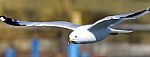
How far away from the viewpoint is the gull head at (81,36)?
1.12ft

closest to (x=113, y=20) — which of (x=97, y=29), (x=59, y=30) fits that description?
(x=97, y=29)

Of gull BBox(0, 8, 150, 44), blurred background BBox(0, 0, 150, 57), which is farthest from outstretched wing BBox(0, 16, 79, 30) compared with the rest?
blurred background BBox(0, 0, 150, 57)

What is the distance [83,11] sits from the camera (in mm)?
2502

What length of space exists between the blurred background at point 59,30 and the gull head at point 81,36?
194 centimetres

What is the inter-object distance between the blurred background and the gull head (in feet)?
→ 6.35

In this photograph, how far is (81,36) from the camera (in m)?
0.35

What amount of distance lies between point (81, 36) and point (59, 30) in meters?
2.08

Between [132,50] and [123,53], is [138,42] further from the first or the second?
[123,53]

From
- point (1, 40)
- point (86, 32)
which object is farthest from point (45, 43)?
point (86, 32)

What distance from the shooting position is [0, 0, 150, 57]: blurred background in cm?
240

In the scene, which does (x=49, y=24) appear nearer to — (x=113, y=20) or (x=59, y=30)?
(x=113, y=20)

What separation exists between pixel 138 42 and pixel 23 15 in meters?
0.87

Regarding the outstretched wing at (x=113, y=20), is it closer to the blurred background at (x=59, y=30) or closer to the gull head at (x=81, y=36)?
the gull head at (x=81, y=36)

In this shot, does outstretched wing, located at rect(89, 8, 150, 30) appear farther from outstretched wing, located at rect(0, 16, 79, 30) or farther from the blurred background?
the blurred background
